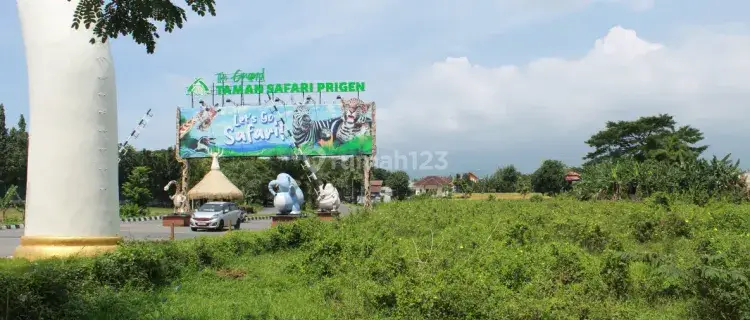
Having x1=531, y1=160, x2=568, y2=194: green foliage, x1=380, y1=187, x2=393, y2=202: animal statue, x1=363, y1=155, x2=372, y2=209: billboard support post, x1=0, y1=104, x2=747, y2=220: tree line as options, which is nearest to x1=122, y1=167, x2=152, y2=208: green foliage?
x1=0, y1=104, x2=747, y2=220: tree line

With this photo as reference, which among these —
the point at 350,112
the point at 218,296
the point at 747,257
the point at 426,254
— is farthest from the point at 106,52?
the point at 350,112

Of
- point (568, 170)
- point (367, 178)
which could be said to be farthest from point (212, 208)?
point (568, 170)

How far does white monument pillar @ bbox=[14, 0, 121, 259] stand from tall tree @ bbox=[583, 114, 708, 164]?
4123 centimetres

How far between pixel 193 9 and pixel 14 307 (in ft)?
11.8

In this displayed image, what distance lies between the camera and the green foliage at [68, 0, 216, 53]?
4242 millimetres

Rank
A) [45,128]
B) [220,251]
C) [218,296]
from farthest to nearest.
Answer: [220,251] < [218,296] < [45,128]

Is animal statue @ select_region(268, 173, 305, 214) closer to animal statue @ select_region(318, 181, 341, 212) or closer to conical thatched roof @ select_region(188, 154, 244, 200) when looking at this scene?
animal statue @ select_region(318, 181, 341, 212)

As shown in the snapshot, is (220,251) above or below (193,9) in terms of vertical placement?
below

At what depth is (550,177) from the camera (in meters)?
59.4

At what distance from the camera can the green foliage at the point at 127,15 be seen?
424 cm

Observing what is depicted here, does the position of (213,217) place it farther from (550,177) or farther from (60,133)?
(550,177)

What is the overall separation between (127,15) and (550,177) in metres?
58.3

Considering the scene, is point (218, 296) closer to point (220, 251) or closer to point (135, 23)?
point (220, 251)

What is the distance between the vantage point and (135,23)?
172 inches
